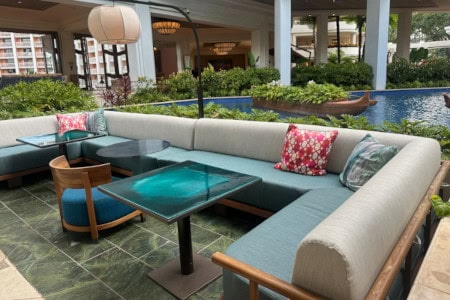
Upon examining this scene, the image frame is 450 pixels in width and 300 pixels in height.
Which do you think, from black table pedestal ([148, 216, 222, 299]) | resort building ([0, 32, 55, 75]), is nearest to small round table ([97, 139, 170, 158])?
black table pedestal ([148, 216, 222, 299])

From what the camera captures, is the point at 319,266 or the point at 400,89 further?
the point at 400,89

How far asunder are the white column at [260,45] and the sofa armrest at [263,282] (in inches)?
604

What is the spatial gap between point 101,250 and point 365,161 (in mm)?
2210

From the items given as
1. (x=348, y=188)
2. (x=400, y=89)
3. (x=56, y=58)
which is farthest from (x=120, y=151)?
(x=56, y=58)

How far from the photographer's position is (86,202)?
2.91m

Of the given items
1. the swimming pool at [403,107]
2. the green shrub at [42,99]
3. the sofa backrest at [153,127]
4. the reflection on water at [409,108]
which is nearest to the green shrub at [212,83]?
the swimming pool at [403,107]

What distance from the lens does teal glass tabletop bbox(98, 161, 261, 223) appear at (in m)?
1.98

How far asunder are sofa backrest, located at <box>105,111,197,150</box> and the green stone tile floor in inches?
47.6

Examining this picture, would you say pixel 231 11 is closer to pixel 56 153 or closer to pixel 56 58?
pixel 56 58

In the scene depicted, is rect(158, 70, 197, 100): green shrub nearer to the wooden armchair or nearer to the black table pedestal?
the wooden armchair

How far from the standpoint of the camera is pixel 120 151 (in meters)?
3.59

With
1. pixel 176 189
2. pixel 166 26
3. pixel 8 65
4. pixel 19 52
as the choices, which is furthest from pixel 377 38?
pixel 8 65

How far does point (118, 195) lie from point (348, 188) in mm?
1737

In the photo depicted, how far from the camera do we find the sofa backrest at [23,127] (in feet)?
15.7
